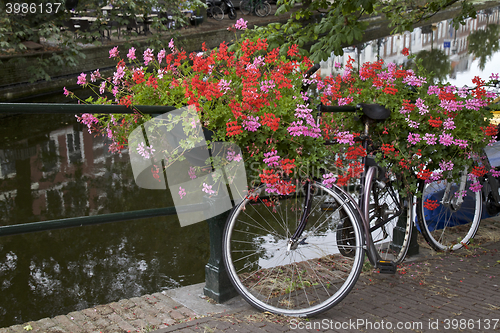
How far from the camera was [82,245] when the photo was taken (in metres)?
4.56

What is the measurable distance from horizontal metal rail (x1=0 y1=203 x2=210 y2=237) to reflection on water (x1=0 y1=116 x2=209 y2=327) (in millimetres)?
1502

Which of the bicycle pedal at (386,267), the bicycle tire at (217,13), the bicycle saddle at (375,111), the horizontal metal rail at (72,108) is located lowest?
the bicycle pedal at (386,267)

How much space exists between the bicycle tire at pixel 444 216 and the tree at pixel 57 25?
1179cm

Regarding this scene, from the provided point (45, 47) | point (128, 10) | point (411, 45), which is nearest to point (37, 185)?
point (45, 47)

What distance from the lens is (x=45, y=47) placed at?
46.3 ft

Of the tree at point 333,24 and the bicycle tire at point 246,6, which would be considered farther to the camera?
the bicycle tire at point 246,6

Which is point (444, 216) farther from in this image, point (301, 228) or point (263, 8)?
point (263, 8)

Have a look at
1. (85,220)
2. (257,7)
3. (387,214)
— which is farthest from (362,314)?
(257,7)

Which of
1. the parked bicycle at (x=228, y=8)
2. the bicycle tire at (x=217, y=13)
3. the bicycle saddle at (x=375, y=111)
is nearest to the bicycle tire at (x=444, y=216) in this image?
the bicycle saddle at (x=375, y=111)

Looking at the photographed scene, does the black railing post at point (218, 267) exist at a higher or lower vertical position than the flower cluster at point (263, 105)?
lower

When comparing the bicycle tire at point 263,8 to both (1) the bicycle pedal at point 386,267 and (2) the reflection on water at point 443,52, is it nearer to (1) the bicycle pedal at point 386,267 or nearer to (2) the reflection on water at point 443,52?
(2) the reflection on water at point 443,52

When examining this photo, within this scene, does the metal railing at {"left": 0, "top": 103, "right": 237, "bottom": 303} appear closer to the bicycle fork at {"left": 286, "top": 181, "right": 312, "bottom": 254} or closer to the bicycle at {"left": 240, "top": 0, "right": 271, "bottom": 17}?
the bicycle fork at {"left": 286, "top": 181, "right": 312, "bottom": 254}

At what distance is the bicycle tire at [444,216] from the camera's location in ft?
10.6

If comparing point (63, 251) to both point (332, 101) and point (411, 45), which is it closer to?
point (332, 101)
